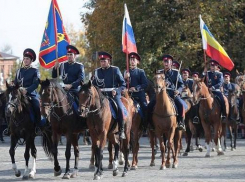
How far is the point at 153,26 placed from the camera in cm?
4894

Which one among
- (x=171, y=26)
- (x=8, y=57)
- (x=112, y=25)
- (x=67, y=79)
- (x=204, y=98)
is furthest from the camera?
(x=8, y=57)

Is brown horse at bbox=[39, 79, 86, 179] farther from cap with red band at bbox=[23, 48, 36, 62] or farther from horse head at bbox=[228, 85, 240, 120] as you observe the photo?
horse head at bbox=[228, 85, 240, 120]

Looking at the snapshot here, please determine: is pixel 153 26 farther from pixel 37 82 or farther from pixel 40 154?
pixel 37 82

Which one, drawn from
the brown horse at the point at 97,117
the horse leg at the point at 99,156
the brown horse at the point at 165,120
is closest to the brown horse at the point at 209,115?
the brown horse at the point at 165,120

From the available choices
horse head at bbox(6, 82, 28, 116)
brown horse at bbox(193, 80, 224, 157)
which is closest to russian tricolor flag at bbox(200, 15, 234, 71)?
brown horse at bbox(193, 80, 224, 157)

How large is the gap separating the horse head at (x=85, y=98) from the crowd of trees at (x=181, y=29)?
1187 inches

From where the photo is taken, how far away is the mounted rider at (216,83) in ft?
87.7

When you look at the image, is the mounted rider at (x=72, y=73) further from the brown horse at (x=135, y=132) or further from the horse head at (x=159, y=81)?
the horse head at (x=159, y=81)

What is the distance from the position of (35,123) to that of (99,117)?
188cm

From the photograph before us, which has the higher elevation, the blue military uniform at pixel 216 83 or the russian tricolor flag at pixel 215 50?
the russian tricolor flag at pixel 215 50

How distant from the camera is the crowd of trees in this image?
4850cm

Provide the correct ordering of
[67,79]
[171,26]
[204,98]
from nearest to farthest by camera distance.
Result: [67,79], [204,98], [171,26]

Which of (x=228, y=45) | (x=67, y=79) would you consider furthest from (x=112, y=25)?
(x=67, y=79)

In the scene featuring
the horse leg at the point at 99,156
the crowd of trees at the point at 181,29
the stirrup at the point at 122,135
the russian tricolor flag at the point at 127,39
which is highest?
the crowd of trees at the point at 181,29
